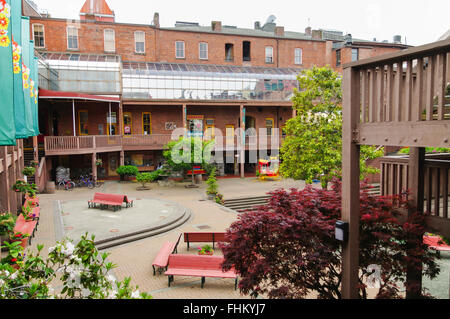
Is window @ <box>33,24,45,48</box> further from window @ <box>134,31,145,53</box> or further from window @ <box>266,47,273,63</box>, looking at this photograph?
window @ <box>266,47,273,63</box>

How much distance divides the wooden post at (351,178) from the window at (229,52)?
101 feet

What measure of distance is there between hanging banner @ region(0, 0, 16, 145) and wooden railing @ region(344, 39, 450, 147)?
6.57m

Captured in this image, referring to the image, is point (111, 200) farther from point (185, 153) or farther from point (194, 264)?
point (194, 264)

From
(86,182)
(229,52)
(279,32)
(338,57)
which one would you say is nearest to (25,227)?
(86,182)

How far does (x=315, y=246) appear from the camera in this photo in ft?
18.2

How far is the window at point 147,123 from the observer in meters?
29.8

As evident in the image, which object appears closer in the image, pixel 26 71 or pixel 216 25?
pixel 26 71

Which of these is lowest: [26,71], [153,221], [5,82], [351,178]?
[153,221]

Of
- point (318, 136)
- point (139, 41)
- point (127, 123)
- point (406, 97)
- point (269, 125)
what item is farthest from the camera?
point (269, 125)

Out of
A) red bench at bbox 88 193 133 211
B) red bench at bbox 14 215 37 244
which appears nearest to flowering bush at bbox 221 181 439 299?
red bench at bbox 14 215 37 244

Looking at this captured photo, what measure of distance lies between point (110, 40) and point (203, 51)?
903cm

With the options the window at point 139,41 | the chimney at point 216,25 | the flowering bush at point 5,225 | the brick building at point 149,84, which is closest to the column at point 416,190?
the flowering bush at point 5,225

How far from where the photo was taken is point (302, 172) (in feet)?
55.6
